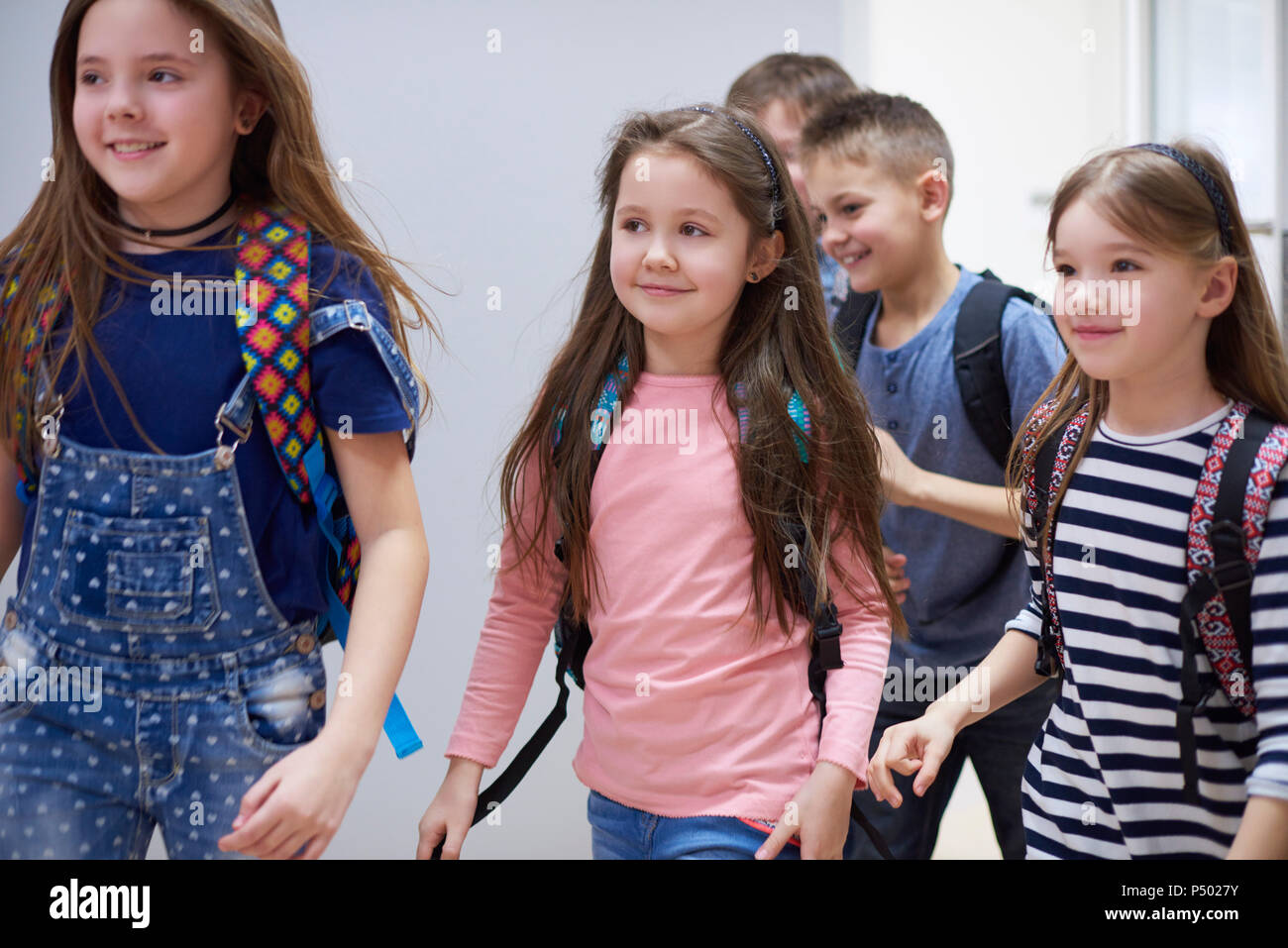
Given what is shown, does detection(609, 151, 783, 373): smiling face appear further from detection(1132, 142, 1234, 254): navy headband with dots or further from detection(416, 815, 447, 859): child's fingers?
detection(416, 815, 447, 859): child's fingers

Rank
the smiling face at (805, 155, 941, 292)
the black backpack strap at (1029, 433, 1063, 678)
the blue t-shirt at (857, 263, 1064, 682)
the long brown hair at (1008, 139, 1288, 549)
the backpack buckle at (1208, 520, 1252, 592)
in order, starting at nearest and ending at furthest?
the backpack buckle at (1208, 520, 1252, 592), the long brown hair at (1008, 139, 1288, 549), the black backpack strap at (1029, 433, 1063, 678), the blue t-shirt at (857, 263, 1064, 682), the smiling face at (805, 155, 941, 292)

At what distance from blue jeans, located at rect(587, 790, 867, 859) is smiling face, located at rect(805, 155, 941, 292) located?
3.26 ft

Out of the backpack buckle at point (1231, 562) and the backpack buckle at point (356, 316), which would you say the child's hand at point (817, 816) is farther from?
the backpack buckle at point (356, 316)

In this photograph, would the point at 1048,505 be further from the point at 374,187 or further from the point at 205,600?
the point at 374,187

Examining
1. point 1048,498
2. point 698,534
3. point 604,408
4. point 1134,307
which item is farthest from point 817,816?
point 1134,307

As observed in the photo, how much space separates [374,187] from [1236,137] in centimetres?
234

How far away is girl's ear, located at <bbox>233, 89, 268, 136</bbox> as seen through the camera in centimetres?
142

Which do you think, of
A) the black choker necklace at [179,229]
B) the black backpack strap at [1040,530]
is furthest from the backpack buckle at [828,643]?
the black choker necklace at [179,229]

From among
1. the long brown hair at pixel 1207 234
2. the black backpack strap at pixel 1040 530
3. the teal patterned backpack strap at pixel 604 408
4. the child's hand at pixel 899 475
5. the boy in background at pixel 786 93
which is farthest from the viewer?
the boy in background at pixel 786 93

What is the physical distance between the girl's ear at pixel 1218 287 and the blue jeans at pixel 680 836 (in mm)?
774

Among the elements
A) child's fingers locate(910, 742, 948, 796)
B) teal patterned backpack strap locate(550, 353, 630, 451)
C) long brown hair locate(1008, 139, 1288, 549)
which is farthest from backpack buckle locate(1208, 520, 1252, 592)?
teal patterned backpack strap locate(550, 353, 630, 451)

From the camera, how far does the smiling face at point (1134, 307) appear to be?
4.41 ft

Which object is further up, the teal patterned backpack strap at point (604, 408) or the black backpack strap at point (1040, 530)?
the teal patterned backpack strap at point (604, 408)

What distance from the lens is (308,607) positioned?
54.2 inches
